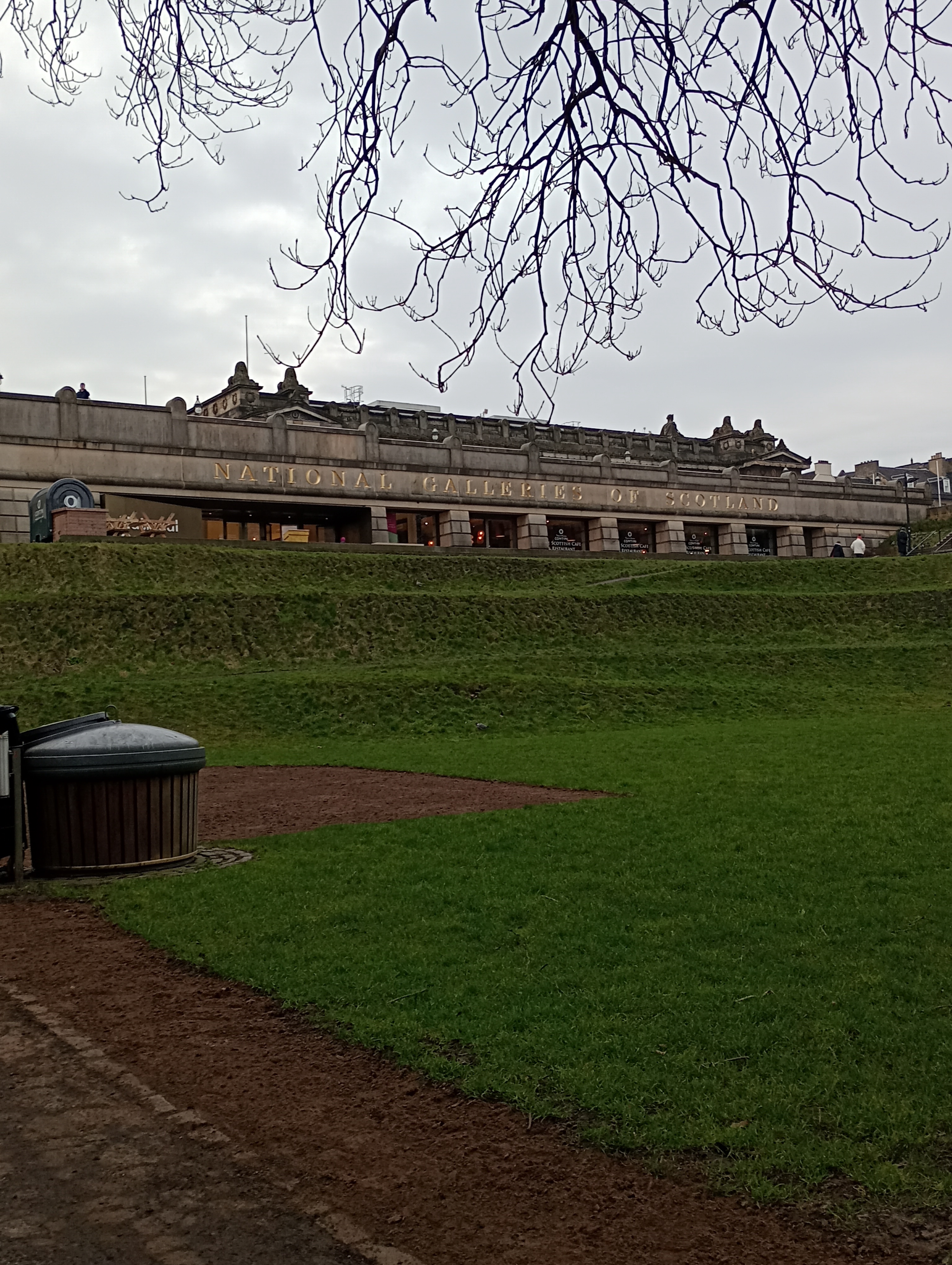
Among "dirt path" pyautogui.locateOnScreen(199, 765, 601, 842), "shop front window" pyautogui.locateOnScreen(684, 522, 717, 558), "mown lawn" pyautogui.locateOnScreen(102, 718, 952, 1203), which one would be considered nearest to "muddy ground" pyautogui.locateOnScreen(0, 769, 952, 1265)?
"mown lawn" pyautogui.locateOnScreen(102, 718, 952, 1203)

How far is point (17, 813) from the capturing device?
9.08 meters

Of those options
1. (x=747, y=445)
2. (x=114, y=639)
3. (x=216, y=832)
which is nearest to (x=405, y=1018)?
(x=216, y=832)

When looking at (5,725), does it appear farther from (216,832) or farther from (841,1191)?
(841,1191)

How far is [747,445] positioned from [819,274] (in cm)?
7274

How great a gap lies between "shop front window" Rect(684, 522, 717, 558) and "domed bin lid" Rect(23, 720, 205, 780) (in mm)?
47431

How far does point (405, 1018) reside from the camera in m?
5.67

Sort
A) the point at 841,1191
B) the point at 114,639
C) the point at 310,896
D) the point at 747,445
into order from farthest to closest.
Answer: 1. the point at 747,445
2. the point at 114,639
3. the point at 310,896
4. the point at 841,1191

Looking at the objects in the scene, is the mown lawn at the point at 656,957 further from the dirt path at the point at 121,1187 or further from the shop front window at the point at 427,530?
the shop front window at the point at 427,530

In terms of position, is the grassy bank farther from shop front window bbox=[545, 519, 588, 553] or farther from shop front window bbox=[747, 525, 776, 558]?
shop front window bbox=[747, 525, 776, 558]

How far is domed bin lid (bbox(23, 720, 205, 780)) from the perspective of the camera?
30.1ft

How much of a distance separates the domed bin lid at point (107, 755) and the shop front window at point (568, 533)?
41.5 m

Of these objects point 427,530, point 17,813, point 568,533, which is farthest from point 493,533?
point 17,813

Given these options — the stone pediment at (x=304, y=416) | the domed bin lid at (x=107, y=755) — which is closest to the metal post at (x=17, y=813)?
the domed bin lid at (x=107, y=755)

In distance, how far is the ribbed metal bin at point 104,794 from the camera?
9.23 meters
